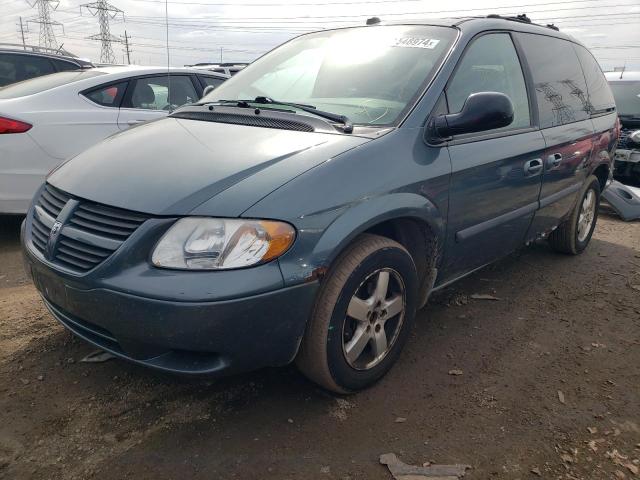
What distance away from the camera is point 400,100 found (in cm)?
261

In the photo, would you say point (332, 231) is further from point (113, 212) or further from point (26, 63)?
point (26, 63)

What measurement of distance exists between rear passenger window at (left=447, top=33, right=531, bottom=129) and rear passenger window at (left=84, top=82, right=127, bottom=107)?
3.34 meters

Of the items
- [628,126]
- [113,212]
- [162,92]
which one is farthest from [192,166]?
[628,126]

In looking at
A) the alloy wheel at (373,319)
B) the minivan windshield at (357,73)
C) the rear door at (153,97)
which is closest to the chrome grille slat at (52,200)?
the minivan windshield at (357,73)

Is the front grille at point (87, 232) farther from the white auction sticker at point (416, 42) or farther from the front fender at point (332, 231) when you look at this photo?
the white auction sticker at point (416, 42)

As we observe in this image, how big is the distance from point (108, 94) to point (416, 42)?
314cm

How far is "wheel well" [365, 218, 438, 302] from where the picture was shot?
2512 mm

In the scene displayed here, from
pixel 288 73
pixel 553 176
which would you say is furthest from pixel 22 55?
pixel 553 176

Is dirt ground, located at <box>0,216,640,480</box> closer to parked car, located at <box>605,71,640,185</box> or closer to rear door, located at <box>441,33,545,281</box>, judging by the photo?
rear door, located at <box>441,33,545,281</box>

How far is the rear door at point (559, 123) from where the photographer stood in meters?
3.48

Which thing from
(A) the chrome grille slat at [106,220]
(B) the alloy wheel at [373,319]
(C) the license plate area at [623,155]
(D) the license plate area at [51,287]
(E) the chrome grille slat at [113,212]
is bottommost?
(C) the license plate area at [623,155]

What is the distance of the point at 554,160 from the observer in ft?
11.5

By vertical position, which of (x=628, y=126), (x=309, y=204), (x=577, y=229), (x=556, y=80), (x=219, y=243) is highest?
(x=556, y=80)

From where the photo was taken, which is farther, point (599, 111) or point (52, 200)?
point (599, 111)
